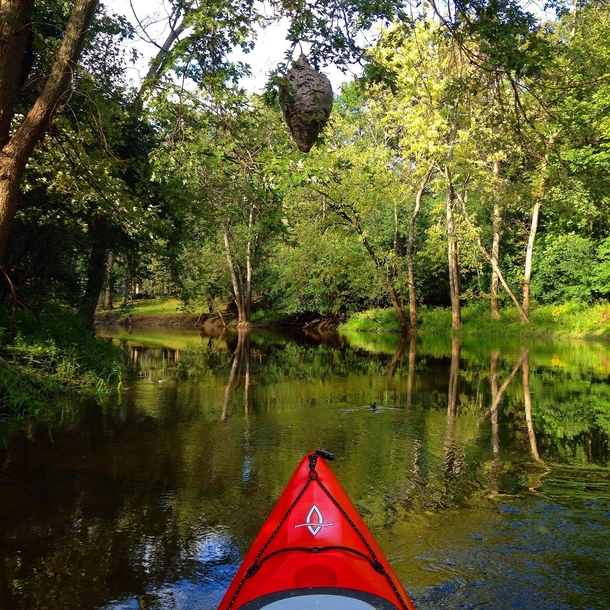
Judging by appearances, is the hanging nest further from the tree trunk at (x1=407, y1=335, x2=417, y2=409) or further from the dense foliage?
the tree trunk at (x1=407, y1=335, x2=417, y2=409)

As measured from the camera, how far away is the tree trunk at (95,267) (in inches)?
527

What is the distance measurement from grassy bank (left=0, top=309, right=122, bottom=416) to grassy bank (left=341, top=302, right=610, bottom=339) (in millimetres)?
17500

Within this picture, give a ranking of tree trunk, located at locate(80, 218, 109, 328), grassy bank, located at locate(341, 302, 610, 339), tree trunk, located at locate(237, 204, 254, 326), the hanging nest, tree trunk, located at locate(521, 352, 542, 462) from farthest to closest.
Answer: tree trunk, located at locate(237, 204, 254, 326) → grassy bank, located at locate(341, 302, 610, 339) → tree trunk, located at locate(80, 218, 109, 328) → tree trunk, located at locate(521, 352, 542, 462) → the hanging nest

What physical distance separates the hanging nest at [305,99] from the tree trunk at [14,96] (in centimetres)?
233

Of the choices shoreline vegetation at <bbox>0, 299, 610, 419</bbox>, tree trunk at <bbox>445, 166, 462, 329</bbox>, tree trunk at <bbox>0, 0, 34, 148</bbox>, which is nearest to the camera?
tree trunk at <bbox>0, 0, 34, 148</bbox>

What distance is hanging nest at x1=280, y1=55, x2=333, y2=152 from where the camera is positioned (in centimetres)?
482

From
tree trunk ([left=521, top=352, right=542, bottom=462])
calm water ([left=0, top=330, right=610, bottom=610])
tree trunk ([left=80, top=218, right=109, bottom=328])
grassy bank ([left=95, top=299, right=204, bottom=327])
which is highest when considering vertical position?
tree trunk ([left=80, top=218, right=109, bottom=328])

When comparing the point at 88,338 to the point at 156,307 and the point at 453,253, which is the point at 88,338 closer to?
the point at 453,253

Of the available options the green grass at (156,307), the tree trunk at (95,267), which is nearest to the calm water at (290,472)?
the tree trunk at (95,267)

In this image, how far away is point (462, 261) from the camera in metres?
26.9

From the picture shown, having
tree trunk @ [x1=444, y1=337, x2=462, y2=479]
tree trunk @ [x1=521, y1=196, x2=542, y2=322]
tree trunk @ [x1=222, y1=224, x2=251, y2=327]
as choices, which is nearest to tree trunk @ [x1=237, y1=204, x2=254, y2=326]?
tree trunk @ [x1=222, y1=224, x2=251, y2=327]

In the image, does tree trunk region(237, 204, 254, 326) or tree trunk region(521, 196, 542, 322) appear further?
tree trunk region(237, 204, 254, 326)

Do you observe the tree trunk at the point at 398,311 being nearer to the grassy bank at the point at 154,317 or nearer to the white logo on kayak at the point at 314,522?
the grassy bank at the point at 154,317

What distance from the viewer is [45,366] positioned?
10102mm
